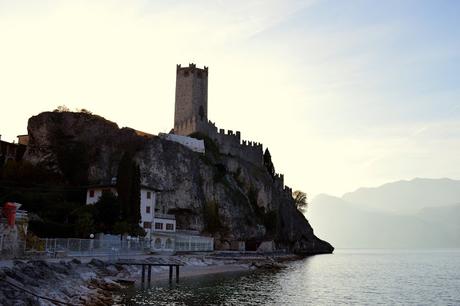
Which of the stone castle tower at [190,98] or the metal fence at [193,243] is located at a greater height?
the stone castle tower at [190,98]

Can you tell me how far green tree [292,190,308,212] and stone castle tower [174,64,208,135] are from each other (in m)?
54.6

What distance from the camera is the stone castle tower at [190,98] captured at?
113375 mm

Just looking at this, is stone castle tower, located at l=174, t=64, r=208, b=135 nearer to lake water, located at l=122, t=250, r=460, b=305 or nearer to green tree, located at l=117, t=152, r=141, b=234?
green tree, located at l=117, t=152, r=141, b=234

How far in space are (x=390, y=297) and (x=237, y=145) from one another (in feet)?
241

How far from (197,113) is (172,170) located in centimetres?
2588

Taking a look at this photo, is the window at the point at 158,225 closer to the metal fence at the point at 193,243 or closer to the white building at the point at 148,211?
the white building at the point at 148,211

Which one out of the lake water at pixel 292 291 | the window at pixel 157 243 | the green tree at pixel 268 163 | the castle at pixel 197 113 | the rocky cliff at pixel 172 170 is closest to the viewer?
the lake water at pixel 292 291

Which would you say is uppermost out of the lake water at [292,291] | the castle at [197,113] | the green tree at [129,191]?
the castle at [197,113]

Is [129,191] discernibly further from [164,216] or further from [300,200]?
[300,200]

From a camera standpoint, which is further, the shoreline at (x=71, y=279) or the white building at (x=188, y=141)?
the white building at (x=188, y=141)

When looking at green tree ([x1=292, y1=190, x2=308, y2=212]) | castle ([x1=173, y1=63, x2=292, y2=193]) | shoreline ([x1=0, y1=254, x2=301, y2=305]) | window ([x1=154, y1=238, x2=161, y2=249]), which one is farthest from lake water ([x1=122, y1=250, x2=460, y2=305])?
green tree ([x1=292, y1=190, x2=308, y2=212])

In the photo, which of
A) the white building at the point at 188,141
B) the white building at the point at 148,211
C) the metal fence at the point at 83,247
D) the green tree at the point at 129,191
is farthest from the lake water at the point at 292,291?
the white building at the point at 188,141

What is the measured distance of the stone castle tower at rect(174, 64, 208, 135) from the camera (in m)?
113

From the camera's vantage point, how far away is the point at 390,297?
161 ft
